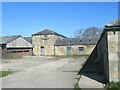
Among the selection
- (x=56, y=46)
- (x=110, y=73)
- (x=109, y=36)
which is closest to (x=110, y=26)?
(x=109, y=36)

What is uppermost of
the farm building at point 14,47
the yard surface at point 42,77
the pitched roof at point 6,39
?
the pitched roof at point 6,39

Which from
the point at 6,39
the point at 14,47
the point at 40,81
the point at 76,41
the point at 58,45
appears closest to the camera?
the point at 40,81

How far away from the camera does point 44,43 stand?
176 feet

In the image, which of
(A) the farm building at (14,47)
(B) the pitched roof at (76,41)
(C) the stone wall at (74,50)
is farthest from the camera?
(B) the pitched roof at (76,41)

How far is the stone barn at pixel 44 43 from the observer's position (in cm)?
5334

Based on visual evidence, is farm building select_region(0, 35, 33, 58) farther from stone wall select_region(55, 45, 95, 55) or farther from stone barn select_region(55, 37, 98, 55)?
stone barn select_region(55, 37, 98, 55)

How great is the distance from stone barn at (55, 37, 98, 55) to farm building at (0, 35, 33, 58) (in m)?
6.40

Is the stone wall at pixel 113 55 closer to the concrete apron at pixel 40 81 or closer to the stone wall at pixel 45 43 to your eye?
the concrete apron at pixel 40 81

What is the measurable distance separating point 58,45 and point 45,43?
2905 mm

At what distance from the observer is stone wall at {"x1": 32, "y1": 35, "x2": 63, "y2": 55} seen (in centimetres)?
5331

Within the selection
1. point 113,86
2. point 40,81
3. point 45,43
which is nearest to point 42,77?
point 40,81

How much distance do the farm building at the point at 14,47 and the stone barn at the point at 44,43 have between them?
59.5 inches

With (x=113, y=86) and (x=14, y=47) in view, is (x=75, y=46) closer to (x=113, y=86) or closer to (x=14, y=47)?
(x=14, y=47)

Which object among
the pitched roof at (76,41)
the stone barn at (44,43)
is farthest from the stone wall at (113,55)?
the stone barn at (44,43)
